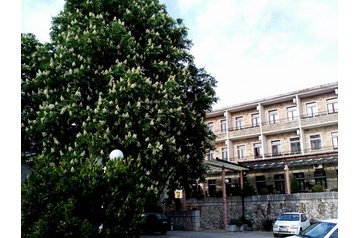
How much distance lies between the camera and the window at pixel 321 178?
88.0 feet

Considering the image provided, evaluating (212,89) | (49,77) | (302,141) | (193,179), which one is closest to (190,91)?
(212,89)

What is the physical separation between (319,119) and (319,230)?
2134cm

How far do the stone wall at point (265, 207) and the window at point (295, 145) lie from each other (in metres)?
7.31

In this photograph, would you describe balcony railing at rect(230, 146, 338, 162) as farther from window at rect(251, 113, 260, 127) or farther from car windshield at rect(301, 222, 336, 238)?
car windshield at rect(301, 222, 336, 238)

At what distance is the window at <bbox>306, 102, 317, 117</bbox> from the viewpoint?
95.0 ft

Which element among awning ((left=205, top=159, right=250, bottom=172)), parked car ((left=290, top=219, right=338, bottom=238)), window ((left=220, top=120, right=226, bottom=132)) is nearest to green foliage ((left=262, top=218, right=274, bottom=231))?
awning ((left=205, top=159, right=250, bottom=172))

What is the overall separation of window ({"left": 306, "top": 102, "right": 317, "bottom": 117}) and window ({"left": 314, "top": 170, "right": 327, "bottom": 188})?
15.5 feet

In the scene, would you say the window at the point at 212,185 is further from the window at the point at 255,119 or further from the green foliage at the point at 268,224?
the green foliage at the point at 268,224

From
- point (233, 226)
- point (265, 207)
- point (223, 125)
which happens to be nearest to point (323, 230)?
point (233, 226)

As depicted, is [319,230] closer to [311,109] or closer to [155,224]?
[155,224]

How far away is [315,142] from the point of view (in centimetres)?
2869

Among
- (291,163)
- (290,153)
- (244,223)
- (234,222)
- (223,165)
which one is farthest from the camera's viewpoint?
(290,153)

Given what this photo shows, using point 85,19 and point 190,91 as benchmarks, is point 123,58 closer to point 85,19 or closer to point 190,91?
point 85,19
